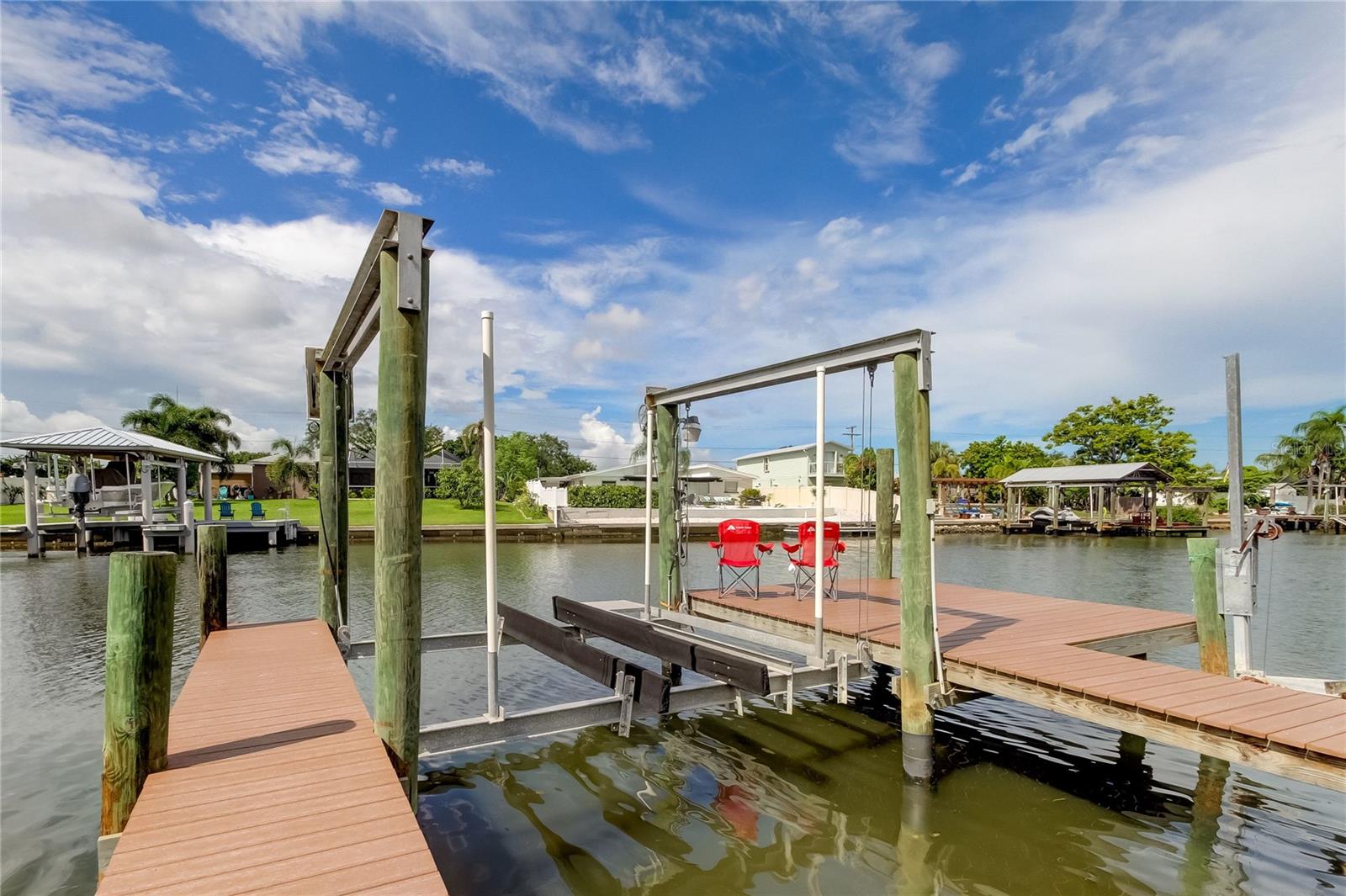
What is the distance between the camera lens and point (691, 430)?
8.96 m

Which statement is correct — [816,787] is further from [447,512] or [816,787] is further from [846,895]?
[447,512]

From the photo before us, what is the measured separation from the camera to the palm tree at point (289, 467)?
52688mm

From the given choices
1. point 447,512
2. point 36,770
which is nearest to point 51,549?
point 447,512

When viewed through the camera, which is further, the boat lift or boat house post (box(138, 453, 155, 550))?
boat house post (box(138, 453, 155, 550))

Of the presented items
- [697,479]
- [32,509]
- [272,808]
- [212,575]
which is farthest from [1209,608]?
[697,479]

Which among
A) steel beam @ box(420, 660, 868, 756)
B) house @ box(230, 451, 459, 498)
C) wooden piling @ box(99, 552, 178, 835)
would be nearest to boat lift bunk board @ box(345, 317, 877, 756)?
steel beam @ box(420, 660, 868, 756)

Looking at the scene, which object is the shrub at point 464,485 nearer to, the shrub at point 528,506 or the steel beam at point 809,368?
the shrub at point 528,506

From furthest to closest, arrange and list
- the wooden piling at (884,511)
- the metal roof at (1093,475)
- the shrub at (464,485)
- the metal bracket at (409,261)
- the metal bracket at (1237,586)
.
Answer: the shrub at (464,485) → the metal roof at (1093,475) → the wooden piling at (884,511) → the metal bracket at (1237,586) → the metal bracket at (409,261)

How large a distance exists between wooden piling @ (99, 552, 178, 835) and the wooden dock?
5.32 meters

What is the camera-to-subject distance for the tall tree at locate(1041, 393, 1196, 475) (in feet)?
171

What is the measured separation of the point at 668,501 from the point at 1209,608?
577cm

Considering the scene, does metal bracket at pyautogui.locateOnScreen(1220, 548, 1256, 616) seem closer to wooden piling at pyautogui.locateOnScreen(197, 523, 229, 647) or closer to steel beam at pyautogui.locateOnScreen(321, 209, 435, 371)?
steel beam at pyautogui.locateOnScreen(321, 209, 435, 371)

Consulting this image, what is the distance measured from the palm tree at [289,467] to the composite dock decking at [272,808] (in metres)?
53.8

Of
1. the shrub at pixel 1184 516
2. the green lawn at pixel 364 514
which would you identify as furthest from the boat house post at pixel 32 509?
the shrub at pixel 1184 516
